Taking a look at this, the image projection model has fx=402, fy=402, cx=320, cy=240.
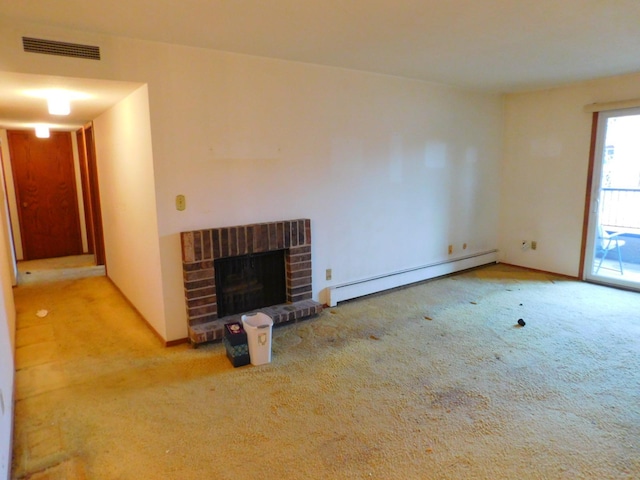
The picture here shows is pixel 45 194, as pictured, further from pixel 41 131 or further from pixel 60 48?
pixel 60 48

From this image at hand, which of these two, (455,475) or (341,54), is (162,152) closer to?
(341,54)

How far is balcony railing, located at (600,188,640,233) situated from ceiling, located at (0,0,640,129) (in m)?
1.46

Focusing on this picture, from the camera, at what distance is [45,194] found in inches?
266

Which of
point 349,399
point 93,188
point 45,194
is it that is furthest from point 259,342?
point 45,194

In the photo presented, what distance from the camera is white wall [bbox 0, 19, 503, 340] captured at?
3.12m

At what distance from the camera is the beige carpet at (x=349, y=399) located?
6.64ft

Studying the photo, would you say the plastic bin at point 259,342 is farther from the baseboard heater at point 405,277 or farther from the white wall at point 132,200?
the baseboard heater at point 405,277

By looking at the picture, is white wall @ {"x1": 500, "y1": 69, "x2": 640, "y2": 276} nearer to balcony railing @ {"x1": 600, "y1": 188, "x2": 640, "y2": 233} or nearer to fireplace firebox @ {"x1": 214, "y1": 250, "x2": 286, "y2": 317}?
balcony railing @ {"x1": 600, "y1": 188, "x2": 640, "y2": 233}

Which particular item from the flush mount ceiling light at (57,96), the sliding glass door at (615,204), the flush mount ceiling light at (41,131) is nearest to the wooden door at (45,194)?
the flush mount ceiling light at (41,131)

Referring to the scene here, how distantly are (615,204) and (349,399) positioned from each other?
14.2 feet

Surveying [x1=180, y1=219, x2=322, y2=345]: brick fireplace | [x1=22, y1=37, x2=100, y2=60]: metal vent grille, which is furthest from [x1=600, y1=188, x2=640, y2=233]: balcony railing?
[x1=22, y1=37, x2=100, y2=60]: metal vent grille

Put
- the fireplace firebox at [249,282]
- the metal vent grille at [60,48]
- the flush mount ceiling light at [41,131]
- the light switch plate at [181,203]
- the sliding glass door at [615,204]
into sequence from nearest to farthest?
the metal vent grille at [60,48], the light switch plate at [181,203], the fireplace firebox at [249,282], the sliding glass door at [615,204], the flush mount ceiling light at [41,131]

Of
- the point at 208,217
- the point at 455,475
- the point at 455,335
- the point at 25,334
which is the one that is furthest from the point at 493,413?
the point at 25,334

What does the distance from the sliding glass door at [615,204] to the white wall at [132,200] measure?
5.00 meters
